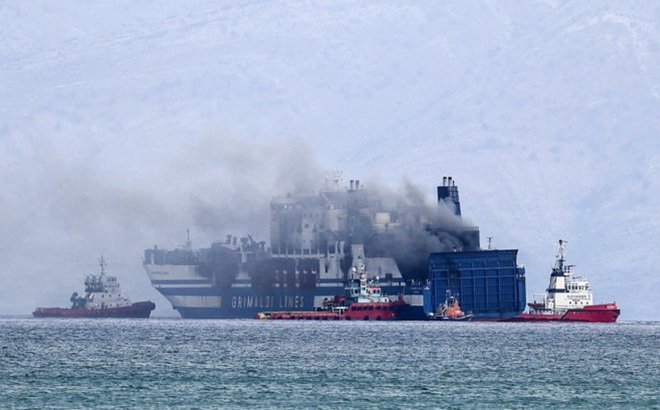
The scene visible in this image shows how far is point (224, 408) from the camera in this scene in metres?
78.6

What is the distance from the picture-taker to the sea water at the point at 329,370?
8231 cm

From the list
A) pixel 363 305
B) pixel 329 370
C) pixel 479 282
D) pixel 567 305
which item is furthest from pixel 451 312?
pixel 329 370

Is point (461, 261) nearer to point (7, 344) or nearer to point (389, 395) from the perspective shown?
point (7, 344)

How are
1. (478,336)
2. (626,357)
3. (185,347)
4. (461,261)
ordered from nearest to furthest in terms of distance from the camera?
(626,357), (185,347), (478,336), (461,261)

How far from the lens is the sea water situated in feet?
270

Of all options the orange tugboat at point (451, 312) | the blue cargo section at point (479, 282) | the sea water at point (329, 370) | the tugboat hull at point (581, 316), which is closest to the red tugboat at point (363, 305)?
the blue cargo section at point (479, 282)

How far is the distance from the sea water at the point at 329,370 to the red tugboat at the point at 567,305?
33279 mm

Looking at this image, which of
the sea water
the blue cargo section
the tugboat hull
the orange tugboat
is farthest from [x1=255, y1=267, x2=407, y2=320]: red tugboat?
the sea water

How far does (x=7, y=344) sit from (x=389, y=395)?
166ft

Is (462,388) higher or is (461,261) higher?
(461,261)

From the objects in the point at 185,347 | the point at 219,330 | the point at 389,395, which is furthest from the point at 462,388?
the point at 219,330

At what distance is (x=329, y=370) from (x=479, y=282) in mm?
90098

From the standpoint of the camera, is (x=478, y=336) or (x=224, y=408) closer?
(x=224, y=408)

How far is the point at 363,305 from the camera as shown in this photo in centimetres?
18862
